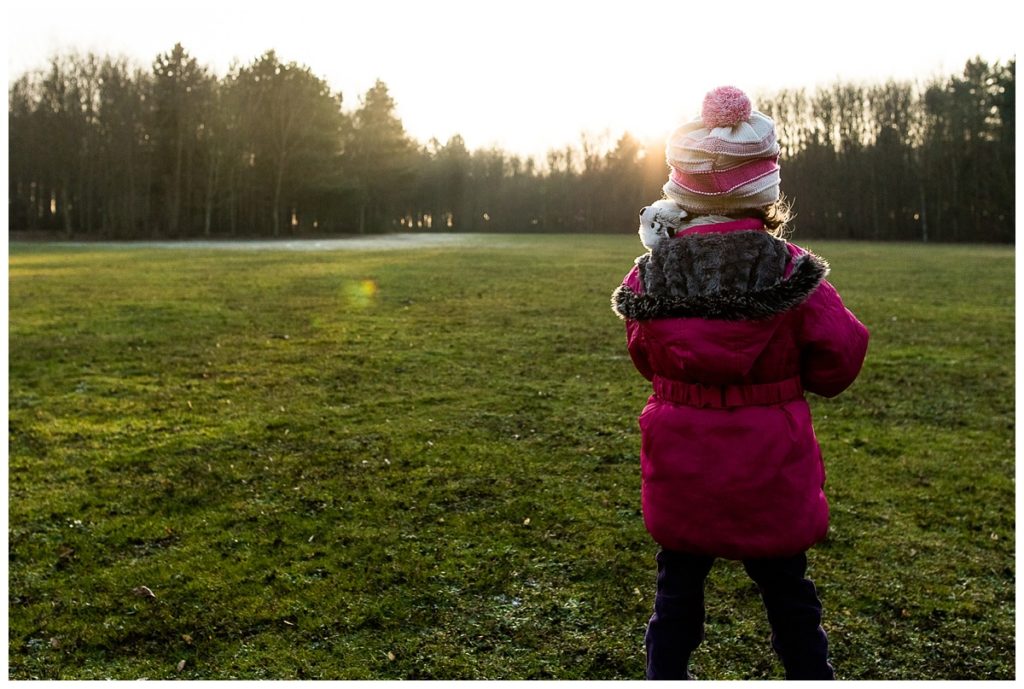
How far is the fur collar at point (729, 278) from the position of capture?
7.34ft

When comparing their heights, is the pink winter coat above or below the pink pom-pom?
below

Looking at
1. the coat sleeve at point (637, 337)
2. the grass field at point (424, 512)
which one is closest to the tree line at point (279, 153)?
the grass field at point (424, 512)

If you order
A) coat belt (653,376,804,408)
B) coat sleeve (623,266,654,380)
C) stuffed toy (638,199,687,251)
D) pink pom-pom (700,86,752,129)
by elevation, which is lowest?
coat belt (653,376,804,408)

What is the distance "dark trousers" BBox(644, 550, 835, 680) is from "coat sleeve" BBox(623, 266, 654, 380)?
0.54 metres

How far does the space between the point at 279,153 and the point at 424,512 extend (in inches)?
1724

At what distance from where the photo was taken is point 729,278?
2.28 metres

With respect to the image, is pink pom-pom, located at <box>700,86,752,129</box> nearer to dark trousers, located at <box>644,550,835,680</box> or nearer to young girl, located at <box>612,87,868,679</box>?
young girl, located at <box>612,87,868,679</box>

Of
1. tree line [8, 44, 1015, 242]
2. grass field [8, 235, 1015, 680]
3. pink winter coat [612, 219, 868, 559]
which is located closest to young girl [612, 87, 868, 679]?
pink winter coat [612, 219, 868, 559]

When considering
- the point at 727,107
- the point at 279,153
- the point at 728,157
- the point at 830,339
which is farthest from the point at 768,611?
the point at 279,153

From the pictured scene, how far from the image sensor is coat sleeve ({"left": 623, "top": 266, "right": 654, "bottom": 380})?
2475mm

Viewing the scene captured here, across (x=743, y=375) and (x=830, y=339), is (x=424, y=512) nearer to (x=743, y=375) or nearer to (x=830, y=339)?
(x=743, y=375)

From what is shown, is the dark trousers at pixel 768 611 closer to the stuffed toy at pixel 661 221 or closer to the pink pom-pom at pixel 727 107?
the stuffed toy at pixel 661 221

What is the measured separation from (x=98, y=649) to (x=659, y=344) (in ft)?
7.28

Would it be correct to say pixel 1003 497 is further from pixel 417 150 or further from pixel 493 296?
pixel 417 150
